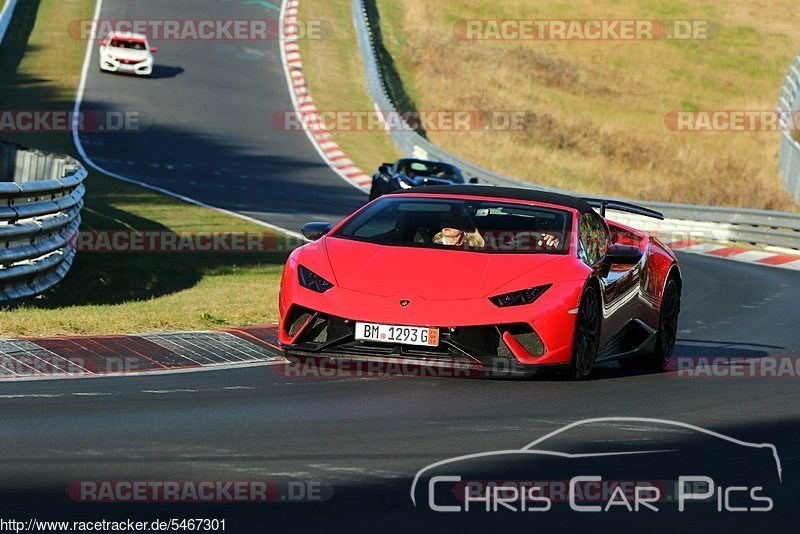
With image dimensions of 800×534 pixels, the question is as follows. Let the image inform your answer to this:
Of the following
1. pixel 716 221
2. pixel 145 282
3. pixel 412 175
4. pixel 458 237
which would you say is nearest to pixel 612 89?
pixel 716 221

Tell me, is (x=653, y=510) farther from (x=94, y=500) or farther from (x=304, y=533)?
(x=94, y=500)

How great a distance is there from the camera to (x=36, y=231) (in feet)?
46.8

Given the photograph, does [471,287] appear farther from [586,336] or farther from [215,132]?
→ [215,132]

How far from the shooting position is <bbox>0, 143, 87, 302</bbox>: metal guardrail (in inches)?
533

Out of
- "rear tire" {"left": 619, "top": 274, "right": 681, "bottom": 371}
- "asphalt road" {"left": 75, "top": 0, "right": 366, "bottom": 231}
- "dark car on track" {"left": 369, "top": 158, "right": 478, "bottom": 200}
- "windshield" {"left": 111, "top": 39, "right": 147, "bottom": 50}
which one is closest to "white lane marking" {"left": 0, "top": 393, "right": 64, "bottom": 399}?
"rear tire" {"left": 619, "top": 274, "right": 681, "bottom": 371}

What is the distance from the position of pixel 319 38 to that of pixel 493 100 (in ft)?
23.7

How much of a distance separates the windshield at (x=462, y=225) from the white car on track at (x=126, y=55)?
122 ft

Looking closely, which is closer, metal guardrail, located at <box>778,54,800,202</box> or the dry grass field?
metal guardrail, located at <box>778,54,800,202</box>

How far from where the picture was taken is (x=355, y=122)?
148ft

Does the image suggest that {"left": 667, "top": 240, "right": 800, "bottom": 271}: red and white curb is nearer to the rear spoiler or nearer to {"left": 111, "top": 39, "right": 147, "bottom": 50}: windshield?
the rear spoiler

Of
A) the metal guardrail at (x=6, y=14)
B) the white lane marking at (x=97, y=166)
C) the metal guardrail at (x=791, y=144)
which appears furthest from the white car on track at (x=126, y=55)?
the metal guardrail at (x=791, y=144)

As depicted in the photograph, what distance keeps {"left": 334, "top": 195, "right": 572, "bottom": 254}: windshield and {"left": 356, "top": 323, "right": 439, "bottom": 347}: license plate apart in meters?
1.04

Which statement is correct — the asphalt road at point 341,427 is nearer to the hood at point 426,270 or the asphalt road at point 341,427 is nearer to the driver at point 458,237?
the hood at point 426,270

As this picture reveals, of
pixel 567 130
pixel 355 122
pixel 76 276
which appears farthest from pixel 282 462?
pixel 567 130
